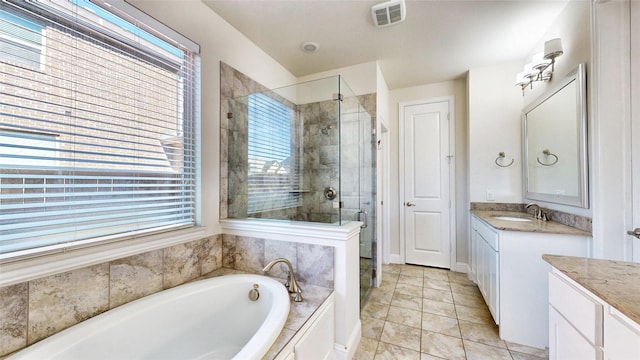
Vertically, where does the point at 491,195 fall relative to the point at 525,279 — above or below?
above

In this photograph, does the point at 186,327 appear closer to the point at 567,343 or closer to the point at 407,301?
the point at 567,343

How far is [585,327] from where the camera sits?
32.6 inches

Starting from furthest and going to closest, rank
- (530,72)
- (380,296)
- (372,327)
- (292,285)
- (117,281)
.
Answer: (380,296)
(530,72)
(372,327)
(292,285)
(117,281)

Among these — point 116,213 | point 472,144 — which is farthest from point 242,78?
point 472,144

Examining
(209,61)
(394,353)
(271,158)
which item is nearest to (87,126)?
(209,61)

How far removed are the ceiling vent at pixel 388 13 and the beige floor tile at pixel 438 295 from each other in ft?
8.49

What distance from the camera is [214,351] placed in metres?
1.41

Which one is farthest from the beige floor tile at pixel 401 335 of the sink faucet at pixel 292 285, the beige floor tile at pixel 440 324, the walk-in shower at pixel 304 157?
the sink faucet at pixel 292 285

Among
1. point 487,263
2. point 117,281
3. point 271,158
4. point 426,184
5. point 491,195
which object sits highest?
point 271,158

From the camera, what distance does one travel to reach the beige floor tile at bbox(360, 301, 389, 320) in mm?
2117

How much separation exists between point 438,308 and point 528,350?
654 mm

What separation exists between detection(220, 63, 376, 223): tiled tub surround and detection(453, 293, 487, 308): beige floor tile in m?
1.59

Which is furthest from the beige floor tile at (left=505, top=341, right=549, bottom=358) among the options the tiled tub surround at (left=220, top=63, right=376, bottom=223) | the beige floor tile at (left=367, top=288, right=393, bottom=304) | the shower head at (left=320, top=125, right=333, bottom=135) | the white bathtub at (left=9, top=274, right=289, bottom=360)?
the shower head at (left=320, top=125, right=333, bottom=135)

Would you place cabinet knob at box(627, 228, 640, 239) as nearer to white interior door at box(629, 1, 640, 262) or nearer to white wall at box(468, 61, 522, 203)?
white interior door at box(629, 1, 640, 262)
